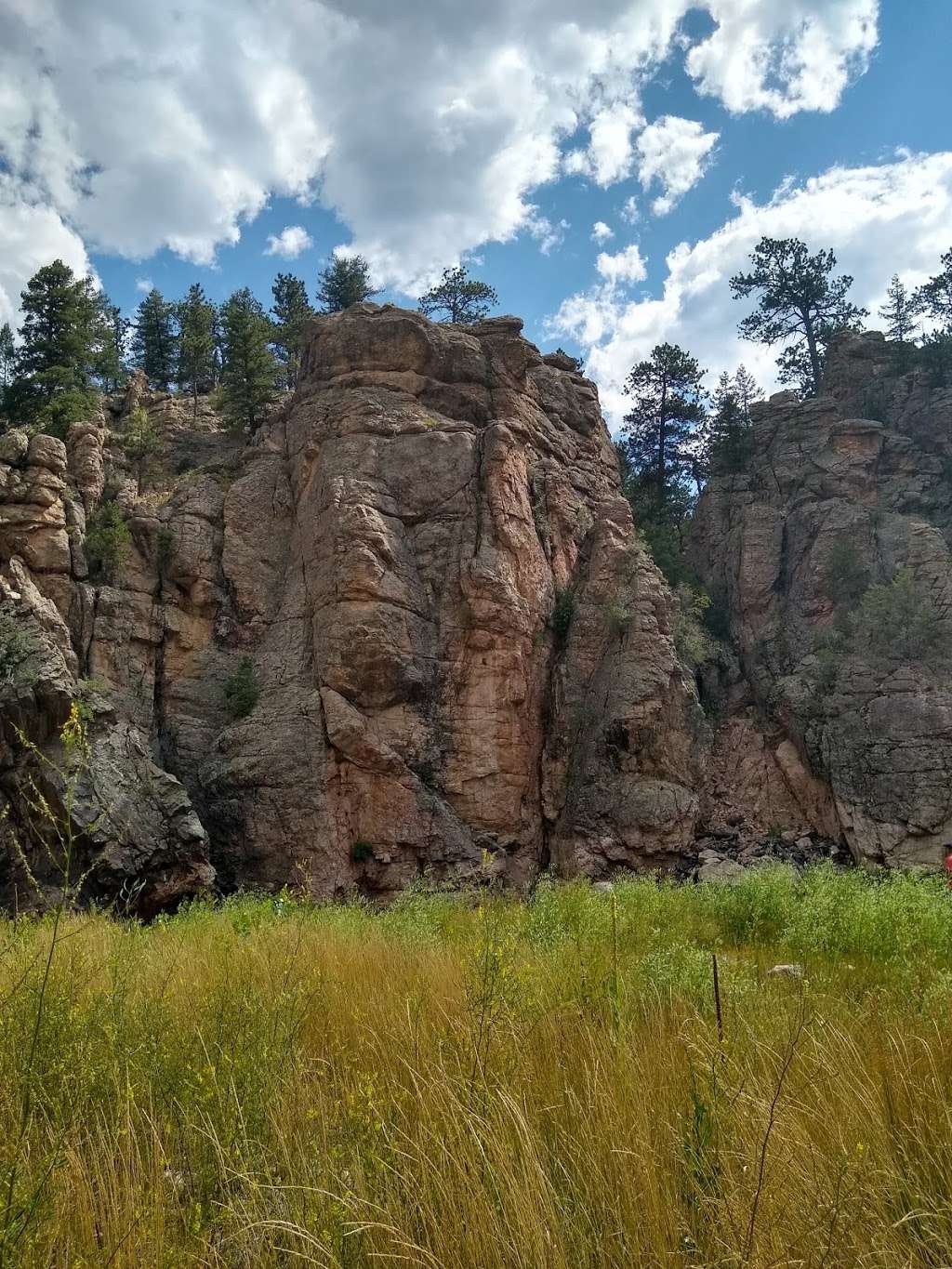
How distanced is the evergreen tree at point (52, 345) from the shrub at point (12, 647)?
1319 cm

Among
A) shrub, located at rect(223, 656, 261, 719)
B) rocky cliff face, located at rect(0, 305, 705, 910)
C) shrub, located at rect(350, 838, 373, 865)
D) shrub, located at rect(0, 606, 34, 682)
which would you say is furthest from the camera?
shrub, located at rect(223, 656, 261, 719)

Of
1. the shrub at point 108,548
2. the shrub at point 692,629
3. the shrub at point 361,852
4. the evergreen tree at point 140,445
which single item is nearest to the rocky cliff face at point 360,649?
the shrub at point 361,852

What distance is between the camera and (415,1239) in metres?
2.36

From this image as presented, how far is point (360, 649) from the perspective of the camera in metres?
18.6

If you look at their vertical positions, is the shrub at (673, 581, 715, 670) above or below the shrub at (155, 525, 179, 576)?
below

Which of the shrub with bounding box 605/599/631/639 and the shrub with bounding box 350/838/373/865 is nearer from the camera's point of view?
the shrub with bounding box 350/838/373/865

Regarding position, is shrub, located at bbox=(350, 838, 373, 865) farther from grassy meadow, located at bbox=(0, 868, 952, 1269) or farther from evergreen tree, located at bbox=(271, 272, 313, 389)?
evergreen tree, located at bbox=(271, 272, 313, 389)

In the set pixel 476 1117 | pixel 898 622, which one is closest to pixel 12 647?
pixel 476 1117

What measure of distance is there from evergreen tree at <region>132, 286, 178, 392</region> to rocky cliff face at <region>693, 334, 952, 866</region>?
3017cm

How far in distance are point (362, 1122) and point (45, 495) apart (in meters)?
20.5

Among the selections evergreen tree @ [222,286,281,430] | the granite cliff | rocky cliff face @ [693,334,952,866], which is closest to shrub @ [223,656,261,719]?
the granite cliff

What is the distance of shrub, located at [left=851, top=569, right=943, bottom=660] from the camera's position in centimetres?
2275

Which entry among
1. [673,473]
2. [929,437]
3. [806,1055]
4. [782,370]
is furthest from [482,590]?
[782,370]

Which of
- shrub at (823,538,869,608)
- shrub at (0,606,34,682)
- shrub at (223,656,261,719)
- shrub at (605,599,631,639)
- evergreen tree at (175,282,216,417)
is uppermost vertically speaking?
evergreen tree at (175,282,216,417)
